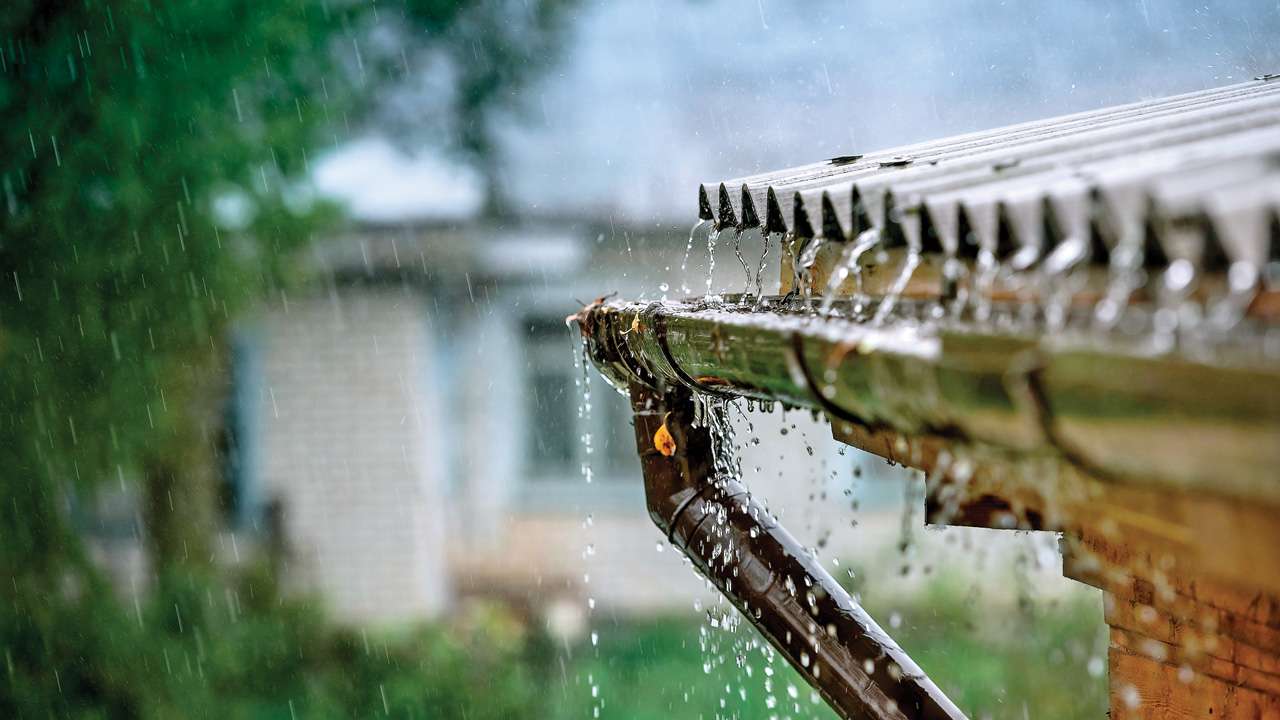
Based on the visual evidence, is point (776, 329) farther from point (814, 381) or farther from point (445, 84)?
point (445, 84)

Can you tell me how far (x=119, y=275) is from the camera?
7.21 metres

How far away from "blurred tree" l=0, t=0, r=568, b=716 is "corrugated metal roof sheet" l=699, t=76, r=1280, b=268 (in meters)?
5.89

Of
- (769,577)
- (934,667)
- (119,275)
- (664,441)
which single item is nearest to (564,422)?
(934,667)

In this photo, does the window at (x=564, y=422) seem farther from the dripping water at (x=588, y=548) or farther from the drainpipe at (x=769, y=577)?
the drainpipe at (x=769, y=577)

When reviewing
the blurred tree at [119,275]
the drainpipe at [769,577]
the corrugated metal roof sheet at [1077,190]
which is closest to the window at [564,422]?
the blurred tree at [119,275]

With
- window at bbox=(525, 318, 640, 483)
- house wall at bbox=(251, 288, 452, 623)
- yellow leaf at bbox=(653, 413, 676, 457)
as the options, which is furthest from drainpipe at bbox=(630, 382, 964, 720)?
window at bbox=(525, 318, 640, 483)

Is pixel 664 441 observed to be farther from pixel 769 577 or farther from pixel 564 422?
pixel 564 422

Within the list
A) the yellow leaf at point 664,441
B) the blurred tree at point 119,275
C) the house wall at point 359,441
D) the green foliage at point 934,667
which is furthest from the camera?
the house wall at point 359,441

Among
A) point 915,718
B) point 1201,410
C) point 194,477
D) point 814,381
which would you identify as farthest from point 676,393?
point 194,477

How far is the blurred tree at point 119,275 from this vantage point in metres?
7.08

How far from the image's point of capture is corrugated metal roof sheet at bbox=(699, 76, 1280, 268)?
1.03 m

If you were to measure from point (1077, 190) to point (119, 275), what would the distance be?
716cm

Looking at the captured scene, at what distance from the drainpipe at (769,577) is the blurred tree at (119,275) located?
571cm

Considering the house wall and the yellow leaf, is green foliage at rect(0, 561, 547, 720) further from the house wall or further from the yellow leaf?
the yellow leaf
